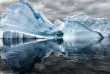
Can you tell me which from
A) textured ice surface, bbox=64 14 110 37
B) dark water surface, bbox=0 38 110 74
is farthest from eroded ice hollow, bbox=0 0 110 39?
dark water surface, bbox=0 38 110 74

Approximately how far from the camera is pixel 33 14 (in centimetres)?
4819

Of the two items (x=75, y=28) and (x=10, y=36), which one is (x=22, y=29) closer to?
(x=10, y=36)

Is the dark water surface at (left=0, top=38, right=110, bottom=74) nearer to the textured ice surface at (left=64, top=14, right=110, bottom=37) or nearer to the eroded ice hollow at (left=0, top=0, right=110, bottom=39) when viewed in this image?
the textured ice surface at (left=64, top=14, right=110, bottom=37)

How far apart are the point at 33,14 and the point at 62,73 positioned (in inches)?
1790

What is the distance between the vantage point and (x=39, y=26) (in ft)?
154

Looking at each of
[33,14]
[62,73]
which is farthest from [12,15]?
[62,73]

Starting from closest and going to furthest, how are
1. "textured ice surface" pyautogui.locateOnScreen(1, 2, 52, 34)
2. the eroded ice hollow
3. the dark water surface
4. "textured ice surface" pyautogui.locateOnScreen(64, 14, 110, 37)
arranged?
1. the dark water surface
2. "textured ice surface" pyautogui.locateOnScreen(64, 14, 110, 37)
3. the eroded ice hollow
4. "textured ice surface" pyautogui.locateOnScreen(1, 2, 52, 34)

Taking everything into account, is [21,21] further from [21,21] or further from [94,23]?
[94,23]

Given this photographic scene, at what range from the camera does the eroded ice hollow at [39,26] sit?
35.0m

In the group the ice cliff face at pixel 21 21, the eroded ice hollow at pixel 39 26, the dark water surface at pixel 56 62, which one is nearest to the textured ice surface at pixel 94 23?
the eroded ice hollow at pixel 39 26

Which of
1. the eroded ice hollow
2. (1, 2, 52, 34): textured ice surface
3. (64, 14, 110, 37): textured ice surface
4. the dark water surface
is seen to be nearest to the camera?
the dark water surface

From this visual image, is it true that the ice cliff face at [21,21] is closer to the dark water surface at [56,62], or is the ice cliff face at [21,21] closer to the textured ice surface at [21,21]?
the textured ice surface at [21,21]

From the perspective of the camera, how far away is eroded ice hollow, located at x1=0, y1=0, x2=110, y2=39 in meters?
35.0

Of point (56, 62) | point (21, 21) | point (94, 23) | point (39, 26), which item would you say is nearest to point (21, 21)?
point (21, 21)
